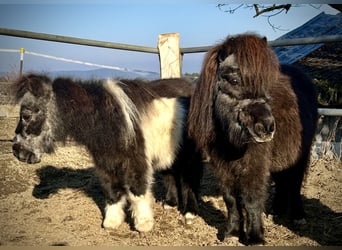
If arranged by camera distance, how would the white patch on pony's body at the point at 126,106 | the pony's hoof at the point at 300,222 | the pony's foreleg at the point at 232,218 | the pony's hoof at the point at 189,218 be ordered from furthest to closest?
the pony's hoof at the point at 189,218, the pony's hoof at the point at 300,222, the white patch on pony's body at the point at 126,106, the pony's foreleg at the point at 232,218

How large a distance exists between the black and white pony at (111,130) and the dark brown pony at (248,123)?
2.20ft

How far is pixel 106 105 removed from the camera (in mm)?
3375

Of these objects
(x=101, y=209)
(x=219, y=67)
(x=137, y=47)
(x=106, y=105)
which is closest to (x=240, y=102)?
(x=219, y=67)

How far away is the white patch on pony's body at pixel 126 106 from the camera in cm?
338

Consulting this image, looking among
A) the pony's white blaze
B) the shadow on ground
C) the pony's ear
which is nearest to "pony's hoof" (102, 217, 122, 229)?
the shadow on ground

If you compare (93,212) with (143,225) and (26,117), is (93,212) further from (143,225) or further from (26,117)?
(26,117)

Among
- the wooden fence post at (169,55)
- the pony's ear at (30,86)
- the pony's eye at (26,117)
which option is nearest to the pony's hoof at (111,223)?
the pony's eye at (26,117)

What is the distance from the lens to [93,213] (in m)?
3.94

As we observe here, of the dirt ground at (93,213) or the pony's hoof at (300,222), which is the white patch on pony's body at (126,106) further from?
the pony's hoof at (300,222)

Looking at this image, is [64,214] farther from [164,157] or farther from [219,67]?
[219,67]

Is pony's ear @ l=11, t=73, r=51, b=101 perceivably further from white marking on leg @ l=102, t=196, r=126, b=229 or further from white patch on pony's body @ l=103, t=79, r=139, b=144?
white marking on leg @ l=102, t=196, r=126, b=229

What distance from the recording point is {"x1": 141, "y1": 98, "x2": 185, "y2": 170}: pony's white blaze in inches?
148

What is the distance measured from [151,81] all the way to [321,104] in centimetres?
413

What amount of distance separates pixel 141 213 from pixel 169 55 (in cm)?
242
